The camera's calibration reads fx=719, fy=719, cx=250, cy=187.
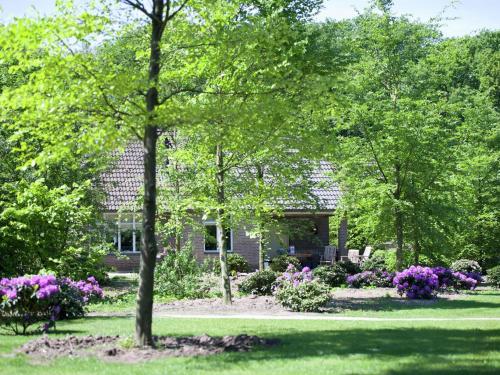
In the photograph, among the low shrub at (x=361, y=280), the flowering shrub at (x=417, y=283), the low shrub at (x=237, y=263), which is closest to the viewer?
the flowering shrub at (x=417, y=283)

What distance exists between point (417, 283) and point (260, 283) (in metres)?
4.76

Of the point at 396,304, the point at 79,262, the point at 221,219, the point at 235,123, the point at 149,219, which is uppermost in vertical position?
the point at 235,123

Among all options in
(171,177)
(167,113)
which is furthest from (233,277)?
(167,113)

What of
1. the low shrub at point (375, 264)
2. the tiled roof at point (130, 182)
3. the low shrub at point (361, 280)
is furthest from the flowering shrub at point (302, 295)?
the tiled roof at point (130, 182)

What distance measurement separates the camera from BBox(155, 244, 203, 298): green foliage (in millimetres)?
21969

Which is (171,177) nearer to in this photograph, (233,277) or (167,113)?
(233,277)

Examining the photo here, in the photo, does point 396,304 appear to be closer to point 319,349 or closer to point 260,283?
point 260,283

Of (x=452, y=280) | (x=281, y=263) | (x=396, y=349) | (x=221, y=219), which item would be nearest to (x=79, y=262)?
(x=221, y=219)

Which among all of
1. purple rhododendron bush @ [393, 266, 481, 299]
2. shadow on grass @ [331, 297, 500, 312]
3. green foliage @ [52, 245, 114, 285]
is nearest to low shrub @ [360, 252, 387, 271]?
purple rhododendron bush @ [393, 266, 481, 299]

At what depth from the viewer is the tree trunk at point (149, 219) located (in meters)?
11.0

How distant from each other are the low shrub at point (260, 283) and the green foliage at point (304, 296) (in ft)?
9.03

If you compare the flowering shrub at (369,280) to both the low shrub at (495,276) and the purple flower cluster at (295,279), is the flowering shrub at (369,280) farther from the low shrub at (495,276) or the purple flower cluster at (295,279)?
the purple flower cluster at (295,279)

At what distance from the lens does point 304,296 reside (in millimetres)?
18500

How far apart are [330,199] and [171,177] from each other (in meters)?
16.4
